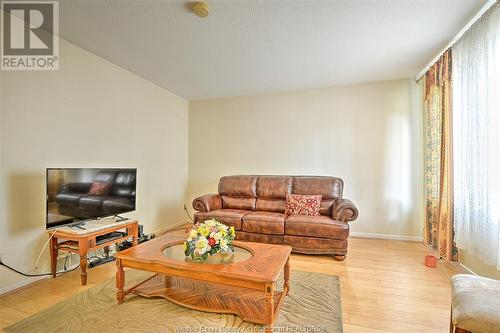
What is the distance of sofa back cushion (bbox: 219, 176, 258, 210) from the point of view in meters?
3.88

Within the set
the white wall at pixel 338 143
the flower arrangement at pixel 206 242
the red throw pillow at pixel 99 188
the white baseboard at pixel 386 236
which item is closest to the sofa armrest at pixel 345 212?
the white wall at pixel 338 143

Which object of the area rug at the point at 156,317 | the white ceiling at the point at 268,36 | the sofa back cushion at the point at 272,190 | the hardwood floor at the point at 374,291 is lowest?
the hardwood floor at the point at 374,291

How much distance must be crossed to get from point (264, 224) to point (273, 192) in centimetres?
76

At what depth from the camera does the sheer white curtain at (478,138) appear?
6.31 ft

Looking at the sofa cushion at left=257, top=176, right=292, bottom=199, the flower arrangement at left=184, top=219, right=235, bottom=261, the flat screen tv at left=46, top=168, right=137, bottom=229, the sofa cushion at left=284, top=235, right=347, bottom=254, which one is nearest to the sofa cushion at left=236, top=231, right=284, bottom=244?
the sofa cushion at left=284, top=235, right=347, bottom=254

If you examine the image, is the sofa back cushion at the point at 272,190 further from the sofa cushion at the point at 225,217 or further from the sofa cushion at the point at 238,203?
the sofa cushion at the point at 225,217

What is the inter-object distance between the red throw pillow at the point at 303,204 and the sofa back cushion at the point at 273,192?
7.5 inches

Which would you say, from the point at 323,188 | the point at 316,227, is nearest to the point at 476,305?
the point at 316,227

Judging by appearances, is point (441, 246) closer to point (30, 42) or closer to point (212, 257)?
point (212, 257)

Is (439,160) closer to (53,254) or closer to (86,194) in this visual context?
(86,194)

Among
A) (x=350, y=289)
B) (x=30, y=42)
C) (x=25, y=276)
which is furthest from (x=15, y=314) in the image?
(x=350, y=289)

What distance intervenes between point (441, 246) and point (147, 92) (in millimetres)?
4515

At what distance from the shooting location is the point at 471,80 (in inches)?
87.4

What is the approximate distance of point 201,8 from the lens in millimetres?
1941
